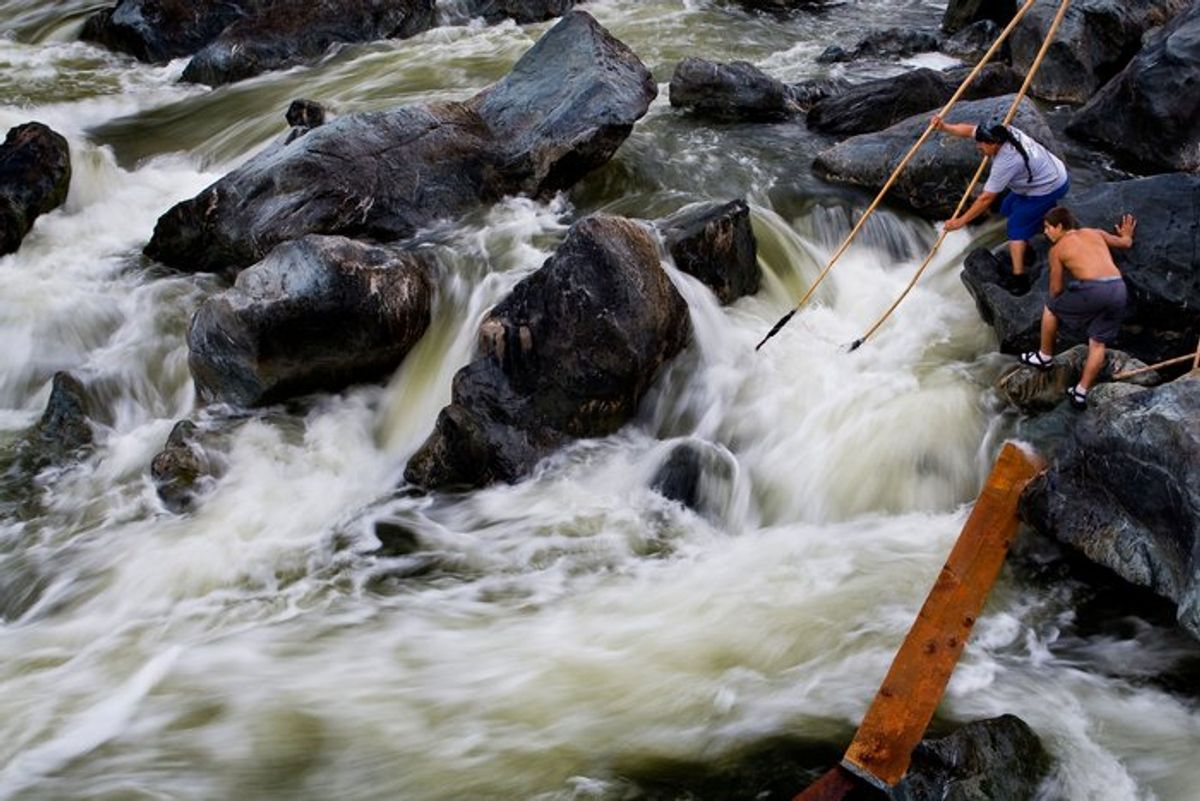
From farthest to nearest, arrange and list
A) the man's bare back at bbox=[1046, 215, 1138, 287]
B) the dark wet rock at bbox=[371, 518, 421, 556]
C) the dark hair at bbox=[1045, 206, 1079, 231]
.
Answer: the dark hair at bbox=[1045, 206, 1079, 231]
the man's bare back at bbox=[1046, 215, 1138, 287]
the dark wet rock at bbox=[371, 518, 421, 556]

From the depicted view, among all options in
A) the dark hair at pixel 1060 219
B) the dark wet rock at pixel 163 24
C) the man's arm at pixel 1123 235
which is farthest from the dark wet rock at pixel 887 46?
the dark wet rock at pixel 163 24

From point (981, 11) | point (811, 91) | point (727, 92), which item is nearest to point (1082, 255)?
point (727, 92)

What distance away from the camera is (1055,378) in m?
7.25

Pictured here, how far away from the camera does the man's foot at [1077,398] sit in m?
6.79

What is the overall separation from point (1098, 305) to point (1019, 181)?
1.54 m

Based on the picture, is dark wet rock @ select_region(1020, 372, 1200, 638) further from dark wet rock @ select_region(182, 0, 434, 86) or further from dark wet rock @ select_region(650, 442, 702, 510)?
dark wet rock @ select_region(182, 0, 434, 86)

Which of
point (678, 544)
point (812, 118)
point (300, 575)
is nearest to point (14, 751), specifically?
point (300, 575)

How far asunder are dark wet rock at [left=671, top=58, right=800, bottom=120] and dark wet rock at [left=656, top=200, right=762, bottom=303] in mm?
3577

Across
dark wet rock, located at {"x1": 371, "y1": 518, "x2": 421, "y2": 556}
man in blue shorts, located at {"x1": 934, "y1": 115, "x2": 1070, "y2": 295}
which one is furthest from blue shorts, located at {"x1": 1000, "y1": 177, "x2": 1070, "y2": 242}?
dark wet rock, located at {"x1": 371, "y1": 518, "x2": 421, "y2": 556}

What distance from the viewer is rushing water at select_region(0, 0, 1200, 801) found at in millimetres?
5230

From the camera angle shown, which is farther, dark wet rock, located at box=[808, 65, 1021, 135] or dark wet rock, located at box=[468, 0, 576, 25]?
dark wet rock, located at box=[468, 0, 576, 25]

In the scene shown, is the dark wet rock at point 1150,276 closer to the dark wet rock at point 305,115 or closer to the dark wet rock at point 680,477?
the dark wet rock at point 680,477

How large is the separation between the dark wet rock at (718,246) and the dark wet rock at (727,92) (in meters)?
3.58

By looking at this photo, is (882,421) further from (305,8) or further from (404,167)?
(305,8)
